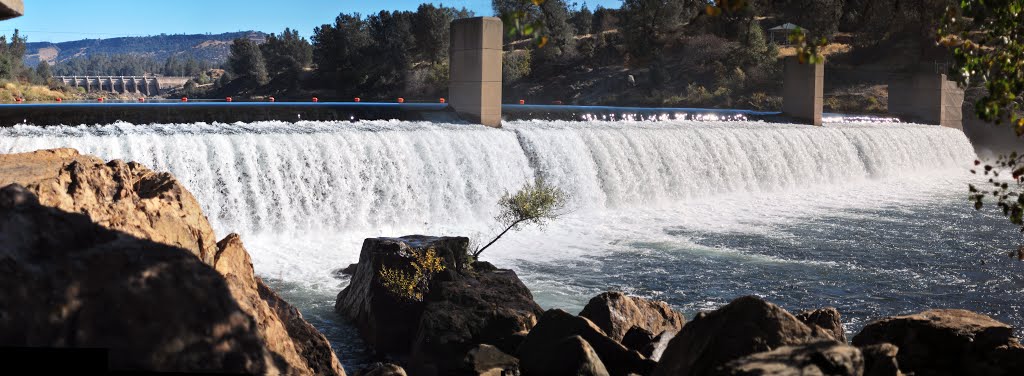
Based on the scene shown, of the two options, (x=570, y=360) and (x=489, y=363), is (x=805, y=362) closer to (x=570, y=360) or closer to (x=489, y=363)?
(x=570, y=360)

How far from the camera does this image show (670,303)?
11.8 metres

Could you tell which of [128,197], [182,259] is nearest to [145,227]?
[128,197]

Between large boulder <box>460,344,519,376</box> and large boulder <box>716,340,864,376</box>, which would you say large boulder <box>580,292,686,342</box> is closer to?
large boulder <box>460,344,519,376</box>

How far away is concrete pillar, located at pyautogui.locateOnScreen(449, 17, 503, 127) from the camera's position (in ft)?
73.9

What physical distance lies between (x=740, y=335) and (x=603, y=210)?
557 inches

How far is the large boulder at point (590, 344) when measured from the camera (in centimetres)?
777

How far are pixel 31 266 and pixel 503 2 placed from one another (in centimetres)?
6149

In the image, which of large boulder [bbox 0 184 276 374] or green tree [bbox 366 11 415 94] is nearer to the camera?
large boulder [bbox 0 184 276 374]

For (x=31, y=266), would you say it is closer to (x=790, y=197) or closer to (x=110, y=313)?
(x=110, y=313)

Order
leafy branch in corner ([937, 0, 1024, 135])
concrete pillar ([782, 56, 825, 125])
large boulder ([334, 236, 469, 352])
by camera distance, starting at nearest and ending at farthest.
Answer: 1. leafy branch in corner ([937, 0, 1024, 135])
2. large boulder ([334, 236, 469, 352])
3. concrete pillar ([782, 56, 825, 125])

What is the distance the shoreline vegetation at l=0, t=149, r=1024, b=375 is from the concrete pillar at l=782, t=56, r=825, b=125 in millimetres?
22381

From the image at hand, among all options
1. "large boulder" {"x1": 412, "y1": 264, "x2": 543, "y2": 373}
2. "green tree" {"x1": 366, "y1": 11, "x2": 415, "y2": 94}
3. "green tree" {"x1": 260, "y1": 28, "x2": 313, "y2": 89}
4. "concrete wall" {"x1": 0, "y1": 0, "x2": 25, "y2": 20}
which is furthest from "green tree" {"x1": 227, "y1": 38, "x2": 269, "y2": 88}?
"concrete wall" {"x1": 0, "y1": 0, "x2": 25, "y2": 20}

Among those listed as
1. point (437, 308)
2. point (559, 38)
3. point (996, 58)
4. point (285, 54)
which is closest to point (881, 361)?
point (996, 58)

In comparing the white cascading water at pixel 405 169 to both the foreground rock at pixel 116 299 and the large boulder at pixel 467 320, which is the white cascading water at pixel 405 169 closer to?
the large boulder at pixel 467 320
